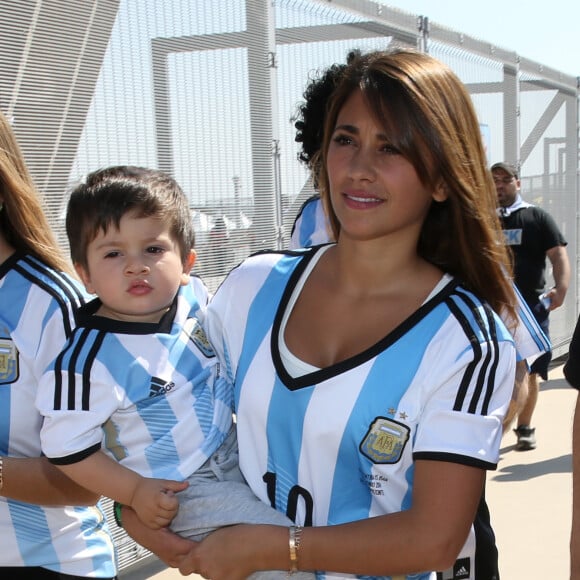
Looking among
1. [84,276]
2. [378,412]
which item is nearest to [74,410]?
[84,276]

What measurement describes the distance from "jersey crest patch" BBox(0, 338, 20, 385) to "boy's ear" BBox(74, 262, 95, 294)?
215 millimetres

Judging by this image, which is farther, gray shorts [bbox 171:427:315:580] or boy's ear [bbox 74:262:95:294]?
boy's ear [bbox 74:262:95:294]

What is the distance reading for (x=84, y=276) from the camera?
189 cm

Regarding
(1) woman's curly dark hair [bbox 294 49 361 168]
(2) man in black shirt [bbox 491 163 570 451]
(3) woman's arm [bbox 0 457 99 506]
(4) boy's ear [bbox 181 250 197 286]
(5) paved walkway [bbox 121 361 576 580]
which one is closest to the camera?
(3) woman's arm [bbox 0 457 99 506]

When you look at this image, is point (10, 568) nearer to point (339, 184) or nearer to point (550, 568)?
point (339, 184)

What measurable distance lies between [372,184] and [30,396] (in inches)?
A: 37.2

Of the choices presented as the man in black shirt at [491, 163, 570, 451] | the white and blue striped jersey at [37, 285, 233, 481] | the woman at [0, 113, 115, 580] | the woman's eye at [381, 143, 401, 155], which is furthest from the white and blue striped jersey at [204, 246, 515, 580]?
the man in black shirt at [491, 163, 570, 451]

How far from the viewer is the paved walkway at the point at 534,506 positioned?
4.42 meters

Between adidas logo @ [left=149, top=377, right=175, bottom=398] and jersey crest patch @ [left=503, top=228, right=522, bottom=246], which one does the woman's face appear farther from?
jersey crest patch @ [left=503, top=228, right=522, bottom=246]

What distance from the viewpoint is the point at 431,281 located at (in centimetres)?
163

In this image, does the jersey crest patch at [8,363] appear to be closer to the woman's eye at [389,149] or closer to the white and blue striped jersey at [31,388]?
the white and blue striped jersey at [31,388]

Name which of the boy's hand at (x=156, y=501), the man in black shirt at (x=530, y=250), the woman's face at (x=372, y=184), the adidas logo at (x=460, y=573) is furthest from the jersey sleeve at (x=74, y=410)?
the man in black shirt at (x=530, y=250)

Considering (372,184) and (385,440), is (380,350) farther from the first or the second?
(372,184)

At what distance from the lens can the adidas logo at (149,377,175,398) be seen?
173 cm
